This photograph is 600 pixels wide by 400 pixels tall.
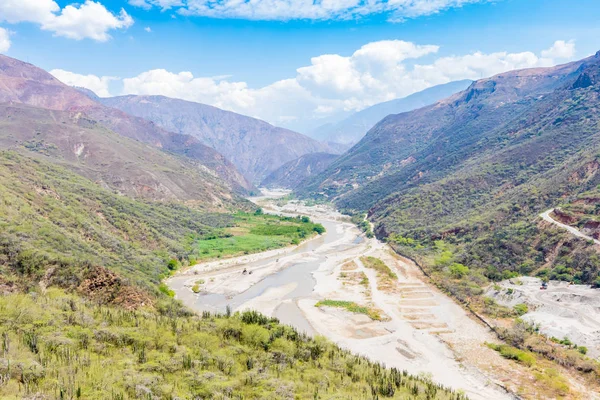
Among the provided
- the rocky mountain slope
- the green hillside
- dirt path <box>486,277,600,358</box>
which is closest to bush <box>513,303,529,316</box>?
dirt path <box>486,277,600,358</box>

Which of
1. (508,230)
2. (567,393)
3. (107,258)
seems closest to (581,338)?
(567,393)

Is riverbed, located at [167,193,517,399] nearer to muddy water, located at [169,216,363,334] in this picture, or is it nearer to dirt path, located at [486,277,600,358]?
muddy water, located at [169,216,363,334]

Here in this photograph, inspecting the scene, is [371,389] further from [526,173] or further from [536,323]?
[526,173]

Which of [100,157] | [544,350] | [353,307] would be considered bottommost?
[544,350]

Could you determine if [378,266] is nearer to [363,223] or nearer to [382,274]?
[382,274]

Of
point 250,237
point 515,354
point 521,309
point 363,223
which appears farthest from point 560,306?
point 363,223

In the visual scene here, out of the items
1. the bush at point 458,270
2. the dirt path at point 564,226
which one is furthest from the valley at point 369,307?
the dirt path at point 564,226

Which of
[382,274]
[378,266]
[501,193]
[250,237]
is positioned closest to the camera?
[382,274]

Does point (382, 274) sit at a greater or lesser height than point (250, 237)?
lesser
